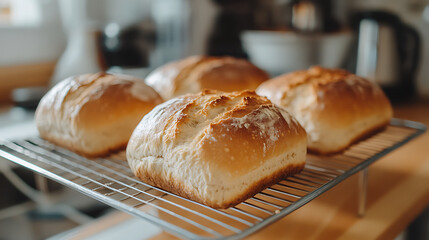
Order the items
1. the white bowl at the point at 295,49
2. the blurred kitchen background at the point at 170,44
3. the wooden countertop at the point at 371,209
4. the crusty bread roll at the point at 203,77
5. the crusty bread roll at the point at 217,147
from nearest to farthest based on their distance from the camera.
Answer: the crusty bread roll at the point at 217,147, the wooden countertop at the point at 371,209, the crusty bread roll at the point at 203,77, the white bowl at the point at 295,49, the blurred kitchen background at the point at 170,44

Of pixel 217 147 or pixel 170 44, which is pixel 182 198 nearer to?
pixel 217 147

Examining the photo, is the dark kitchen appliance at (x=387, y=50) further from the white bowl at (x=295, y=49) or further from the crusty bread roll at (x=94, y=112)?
the crusty bread roll at (x=94, y=112)

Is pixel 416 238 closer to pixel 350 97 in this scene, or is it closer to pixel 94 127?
pixel 350 97

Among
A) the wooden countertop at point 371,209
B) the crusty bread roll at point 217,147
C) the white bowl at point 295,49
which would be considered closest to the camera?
the crusty bread roll at point 217,147

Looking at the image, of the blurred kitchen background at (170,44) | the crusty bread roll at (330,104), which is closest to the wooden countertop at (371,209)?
the crusty bread roll at (330,104)

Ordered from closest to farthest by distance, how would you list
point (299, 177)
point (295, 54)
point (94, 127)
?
point (299, 177) → point (94, 127) → point (295, 54)

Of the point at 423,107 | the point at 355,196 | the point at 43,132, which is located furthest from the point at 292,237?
the point at 423,107

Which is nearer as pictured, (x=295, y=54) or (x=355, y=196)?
(x=355, y=196)
